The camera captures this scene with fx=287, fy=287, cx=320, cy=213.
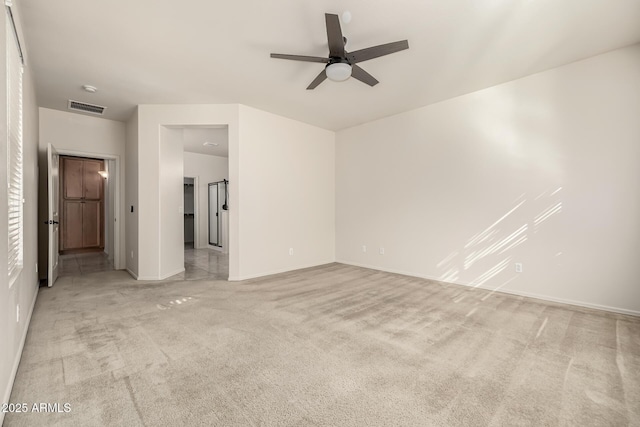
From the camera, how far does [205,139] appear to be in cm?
638

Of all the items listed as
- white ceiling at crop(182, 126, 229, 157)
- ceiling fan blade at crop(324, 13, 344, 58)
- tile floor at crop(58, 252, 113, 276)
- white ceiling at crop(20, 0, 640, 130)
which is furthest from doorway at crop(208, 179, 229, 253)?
ceiling fan blade at crop(324, 13, 344, 58)

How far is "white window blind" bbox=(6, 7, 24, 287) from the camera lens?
1921mm

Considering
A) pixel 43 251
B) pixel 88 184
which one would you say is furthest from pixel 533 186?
pixel 88 184

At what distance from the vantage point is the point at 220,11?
2422 millimetres

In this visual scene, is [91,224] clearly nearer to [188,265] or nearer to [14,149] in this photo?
[188,265]

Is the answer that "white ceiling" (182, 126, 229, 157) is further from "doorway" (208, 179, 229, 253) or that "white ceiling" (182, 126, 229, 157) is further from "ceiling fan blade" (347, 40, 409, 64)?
"ceiling fan blade" (347, 40, 409, 64)

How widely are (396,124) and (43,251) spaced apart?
20.2ft

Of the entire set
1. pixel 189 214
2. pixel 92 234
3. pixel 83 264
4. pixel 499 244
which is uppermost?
pixel 189 214

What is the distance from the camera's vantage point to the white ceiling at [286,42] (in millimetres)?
2400

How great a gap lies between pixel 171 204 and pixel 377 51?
4.03m

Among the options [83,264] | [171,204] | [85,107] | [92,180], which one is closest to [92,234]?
[92,180]

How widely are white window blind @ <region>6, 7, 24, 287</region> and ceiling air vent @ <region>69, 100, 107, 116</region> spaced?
2340 mm

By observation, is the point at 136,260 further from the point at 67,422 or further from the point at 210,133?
the point at 67,422

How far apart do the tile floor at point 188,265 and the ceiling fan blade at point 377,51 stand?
3720 mm
